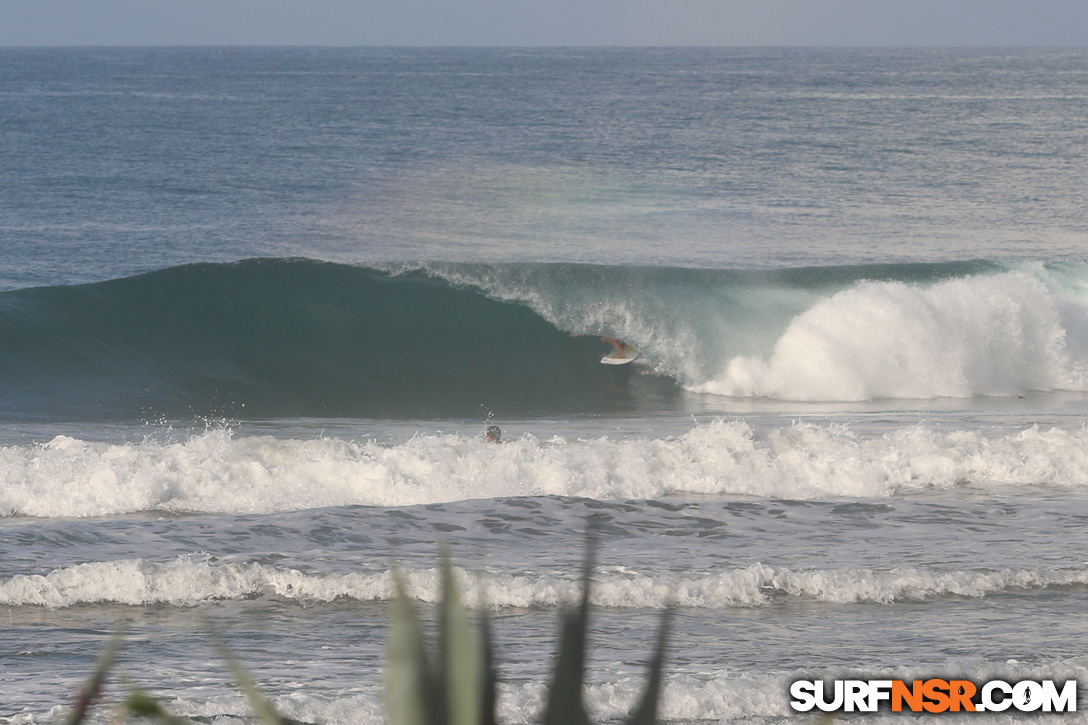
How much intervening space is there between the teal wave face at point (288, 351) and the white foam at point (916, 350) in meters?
1.89

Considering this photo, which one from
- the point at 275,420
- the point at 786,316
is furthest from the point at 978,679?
the point at 786,316

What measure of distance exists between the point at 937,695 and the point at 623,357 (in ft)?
44.3

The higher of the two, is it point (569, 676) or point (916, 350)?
point (916, 350)

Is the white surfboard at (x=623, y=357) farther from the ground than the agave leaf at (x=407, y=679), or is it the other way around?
→ the white surfboard at (x=623, y=357)

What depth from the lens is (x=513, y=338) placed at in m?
20.0

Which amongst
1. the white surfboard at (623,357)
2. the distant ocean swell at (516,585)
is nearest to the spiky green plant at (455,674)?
the distant ocean swell at (516,585)

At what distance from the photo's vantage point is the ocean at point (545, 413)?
657 centimetres

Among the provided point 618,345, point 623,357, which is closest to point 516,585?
point 623,357

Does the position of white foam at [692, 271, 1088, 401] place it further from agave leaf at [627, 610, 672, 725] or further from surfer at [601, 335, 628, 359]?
agave leaf at [627, 610, 672, 725]

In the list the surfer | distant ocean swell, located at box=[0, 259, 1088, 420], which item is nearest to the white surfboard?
the surfer

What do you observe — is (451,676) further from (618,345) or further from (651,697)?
(618,345)

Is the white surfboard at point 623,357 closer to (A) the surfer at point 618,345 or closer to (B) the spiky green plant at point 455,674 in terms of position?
(A) the surfer at point 618,345

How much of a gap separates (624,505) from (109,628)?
423 cm

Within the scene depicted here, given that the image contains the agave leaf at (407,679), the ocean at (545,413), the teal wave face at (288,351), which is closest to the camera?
the agave leaf at (407,679)
